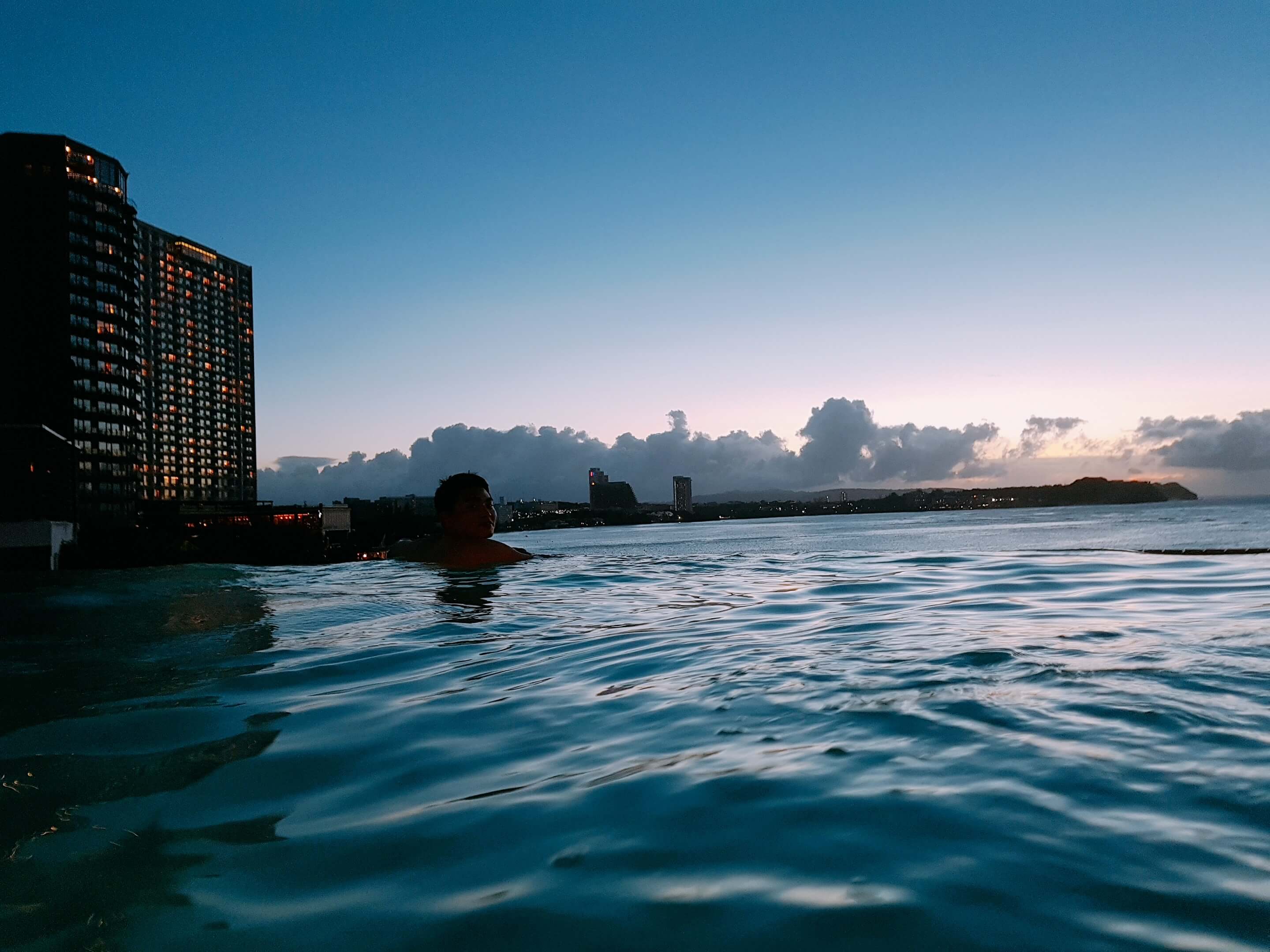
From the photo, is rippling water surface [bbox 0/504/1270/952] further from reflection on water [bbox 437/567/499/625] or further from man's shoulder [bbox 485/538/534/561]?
man's shoulder [bbox 485/538/534/561]

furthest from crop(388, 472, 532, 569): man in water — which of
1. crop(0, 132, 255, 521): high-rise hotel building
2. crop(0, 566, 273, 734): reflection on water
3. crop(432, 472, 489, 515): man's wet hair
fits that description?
crop(0, 132, 255, 521): high-rise hotel building

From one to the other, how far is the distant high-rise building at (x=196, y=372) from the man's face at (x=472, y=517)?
431 feet

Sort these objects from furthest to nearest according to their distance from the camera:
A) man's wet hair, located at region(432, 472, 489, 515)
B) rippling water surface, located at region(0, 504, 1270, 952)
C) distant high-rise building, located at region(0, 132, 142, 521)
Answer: distant high-rise building, located at region(0, 132, 142, 521)
man's wet hair, located at region(432, 472, 489, 515)
rippling water surface, located at region(0, 504, 1270, 952)

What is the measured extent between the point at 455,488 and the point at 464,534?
1.13 m

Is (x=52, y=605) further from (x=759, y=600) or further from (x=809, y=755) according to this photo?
(x=809, y=755)

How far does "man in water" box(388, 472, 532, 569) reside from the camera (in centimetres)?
1198

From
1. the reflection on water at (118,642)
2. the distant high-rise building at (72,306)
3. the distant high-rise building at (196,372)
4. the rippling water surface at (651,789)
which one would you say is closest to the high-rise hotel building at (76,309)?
the distant high-rise building at (72,306)

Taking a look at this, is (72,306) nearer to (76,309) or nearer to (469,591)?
(76,309)

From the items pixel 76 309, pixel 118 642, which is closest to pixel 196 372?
pixel 76 309

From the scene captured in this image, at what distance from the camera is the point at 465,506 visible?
12047 mm

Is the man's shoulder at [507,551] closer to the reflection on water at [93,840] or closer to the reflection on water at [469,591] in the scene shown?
the reflection on water at [469,591]

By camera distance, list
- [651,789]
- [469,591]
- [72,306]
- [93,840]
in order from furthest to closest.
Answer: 1. [72,306]
2. [469,591]
3. [651,789]
4. [93,840]

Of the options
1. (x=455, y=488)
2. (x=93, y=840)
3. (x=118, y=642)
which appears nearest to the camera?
(x=93, y=840)

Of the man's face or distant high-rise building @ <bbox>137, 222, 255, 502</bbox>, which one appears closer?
the man's face
